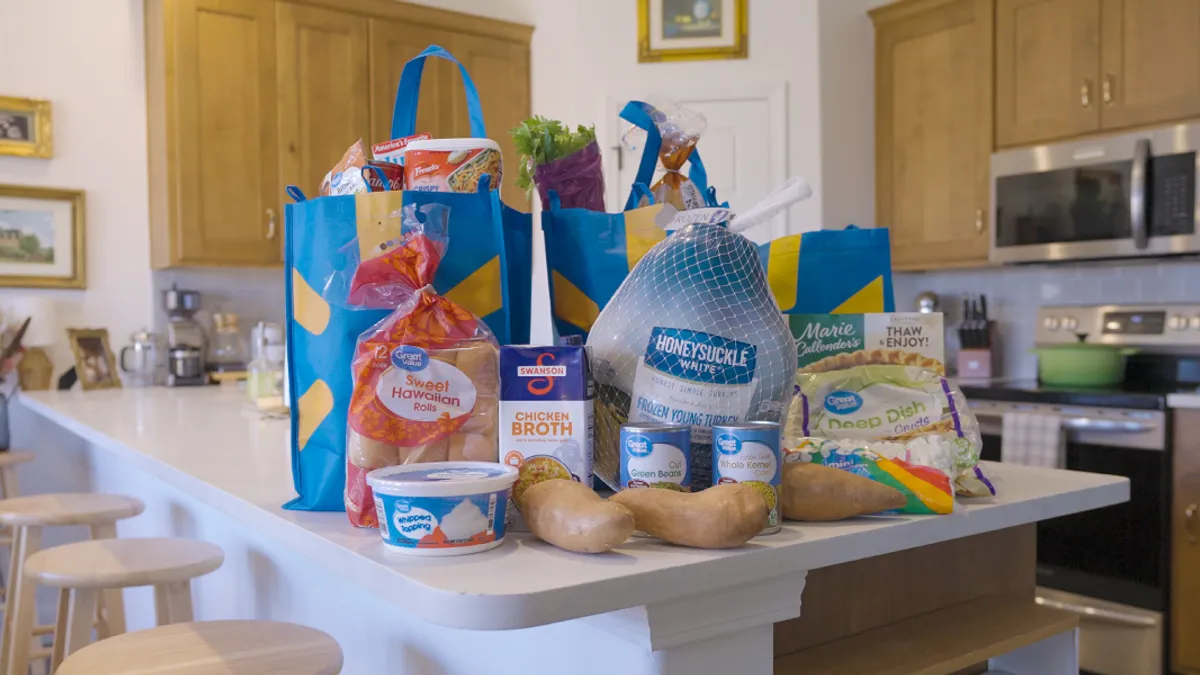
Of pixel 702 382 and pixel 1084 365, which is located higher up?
pixel 702 382

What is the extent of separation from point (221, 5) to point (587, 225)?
316 cm

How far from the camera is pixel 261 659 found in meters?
1.21

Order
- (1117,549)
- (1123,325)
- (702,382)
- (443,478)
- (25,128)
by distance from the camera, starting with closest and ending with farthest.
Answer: (443,478)
(702,382)
(1117,549)
(1123,325)
(25,128)

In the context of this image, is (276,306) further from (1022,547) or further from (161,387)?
(1022,547)

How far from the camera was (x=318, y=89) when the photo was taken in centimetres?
388

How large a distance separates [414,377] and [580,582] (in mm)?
275

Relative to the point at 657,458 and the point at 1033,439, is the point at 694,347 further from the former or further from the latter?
the point at 1033,439

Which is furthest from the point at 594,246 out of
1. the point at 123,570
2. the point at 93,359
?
the point at 93,359

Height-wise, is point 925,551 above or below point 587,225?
below

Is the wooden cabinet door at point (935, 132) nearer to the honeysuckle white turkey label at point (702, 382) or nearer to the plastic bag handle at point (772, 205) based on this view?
the plastic bag handle at point (772, 205)

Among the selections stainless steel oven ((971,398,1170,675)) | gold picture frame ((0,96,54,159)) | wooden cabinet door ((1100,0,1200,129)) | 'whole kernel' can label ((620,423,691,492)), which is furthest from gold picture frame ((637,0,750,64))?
'whole kernel' can label ((620,423,691,492))

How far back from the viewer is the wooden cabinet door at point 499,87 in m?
4.23

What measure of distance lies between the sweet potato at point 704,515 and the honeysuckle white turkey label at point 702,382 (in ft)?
0.42

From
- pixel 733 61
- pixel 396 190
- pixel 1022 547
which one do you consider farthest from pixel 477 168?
pixel 733 61
